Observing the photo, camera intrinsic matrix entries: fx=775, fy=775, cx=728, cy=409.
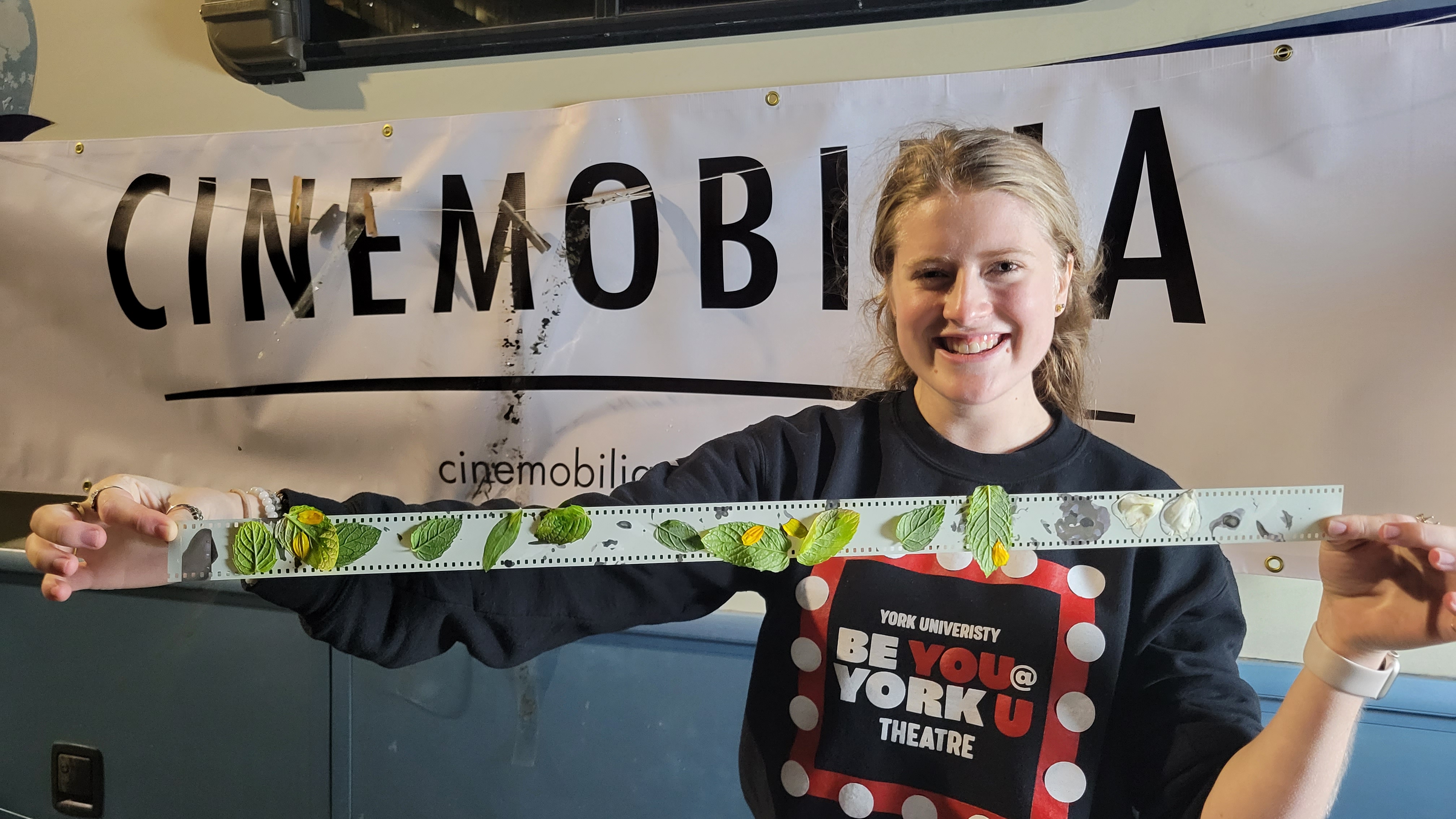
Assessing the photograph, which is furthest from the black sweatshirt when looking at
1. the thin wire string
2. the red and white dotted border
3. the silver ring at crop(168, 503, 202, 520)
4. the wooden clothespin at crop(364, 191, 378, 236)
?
the wooden clothespin at crop(364, 191, 378, 236)

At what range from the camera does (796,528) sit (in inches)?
42.2

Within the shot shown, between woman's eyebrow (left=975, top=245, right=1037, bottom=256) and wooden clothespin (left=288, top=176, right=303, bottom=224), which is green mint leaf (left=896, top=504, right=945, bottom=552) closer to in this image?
woman's eyebrow (left=975, top=245, right=1037, bottom=256)

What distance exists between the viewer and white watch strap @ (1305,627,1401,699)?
0.88 meters

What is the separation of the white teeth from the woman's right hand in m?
1.07

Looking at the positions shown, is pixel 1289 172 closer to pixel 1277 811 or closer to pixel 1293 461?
pixel 1293 461

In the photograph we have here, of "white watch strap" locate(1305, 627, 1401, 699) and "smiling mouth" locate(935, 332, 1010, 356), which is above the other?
"smiling mouth" locate(935, 332, 1010, 356)

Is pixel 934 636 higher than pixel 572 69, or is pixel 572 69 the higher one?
pixel 572 69

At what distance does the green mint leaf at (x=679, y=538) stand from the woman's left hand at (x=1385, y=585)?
77 cm

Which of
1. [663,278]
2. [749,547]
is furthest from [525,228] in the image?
[749,547]

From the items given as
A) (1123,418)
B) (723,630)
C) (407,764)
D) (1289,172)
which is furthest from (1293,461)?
(407,764)

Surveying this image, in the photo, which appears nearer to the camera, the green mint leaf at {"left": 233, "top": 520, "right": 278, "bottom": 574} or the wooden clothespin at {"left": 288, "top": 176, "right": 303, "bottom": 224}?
the green mint leaf at {"left": 233, "top": 520, "right": 278, "bottom": 574}

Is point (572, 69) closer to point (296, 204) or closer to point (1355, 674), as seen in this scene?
point (296, 204)

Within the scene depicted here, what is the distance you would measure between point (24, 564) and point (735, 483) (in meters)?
1.53

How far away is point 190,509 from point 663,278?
759 millimetres
